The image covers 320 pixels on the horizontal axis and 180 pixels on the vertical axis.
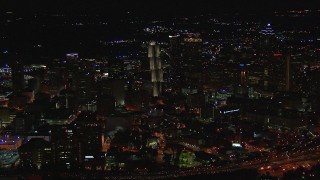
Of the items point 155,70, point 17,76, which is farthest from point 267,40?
point 17,76

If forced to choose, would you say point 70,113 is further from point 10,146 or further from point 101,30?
point 101,30

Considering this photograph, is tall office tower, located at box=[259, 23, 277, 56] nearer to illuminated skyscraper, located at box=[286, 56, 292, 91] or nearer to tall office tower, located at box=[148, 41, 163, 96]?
illuminated skyscraper, located at box=[286, 56, 292, 91]

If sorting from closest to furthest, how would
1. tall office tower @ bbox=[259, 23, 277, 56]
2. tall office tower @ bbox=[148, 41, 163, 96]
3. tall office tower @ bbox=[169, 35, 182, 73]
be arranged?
tall office tower @ bbox=[148, 41, 163, 96] → tall office tower @ bbox=[169, 35, 182, 73] → tall office tower @ bbox=[259, 23, 277, 56]

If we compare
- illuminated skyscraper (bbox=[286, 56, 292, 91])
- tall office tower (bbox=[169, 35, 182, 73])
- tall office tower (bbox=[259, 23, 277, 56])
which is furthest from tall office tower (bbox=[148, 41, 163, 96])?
tall office tower (bbox=[259, 23, 277, 56])

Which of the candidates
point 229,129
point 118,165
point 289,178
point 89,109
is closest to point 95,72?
point 89,109

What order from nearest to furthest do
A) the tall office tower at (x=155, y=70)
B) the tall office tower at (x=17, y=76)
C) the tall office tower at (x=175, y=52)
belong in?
1. the tall office tower at (x=155, y=70)
2. the tall office tower at (x=17, y=76)
3. the tall office tower at (x=175, y=52)

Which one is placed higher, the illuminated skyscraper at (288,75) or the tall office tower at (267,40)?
the tall office tower at (267,40)

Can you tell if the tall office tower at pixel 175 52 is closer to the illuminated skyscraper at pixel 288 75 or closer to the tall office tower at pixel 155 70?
the tall office tower at pixel 155 70

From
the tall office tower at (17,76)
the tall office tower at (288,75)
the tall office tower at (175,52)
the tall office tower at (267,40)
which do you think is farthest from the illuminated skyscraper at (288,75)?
the tall office tower at (17,76)

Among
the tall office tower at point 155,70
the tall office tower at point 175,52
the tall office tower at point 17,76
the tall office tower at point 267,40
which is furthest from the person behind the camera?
the tall office tower at point 267,40
